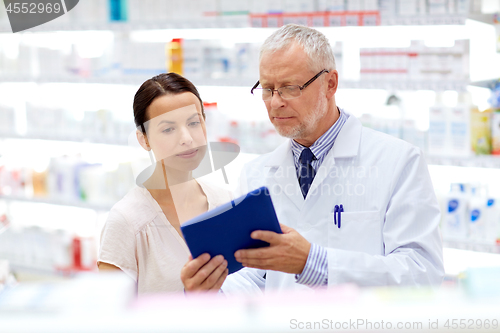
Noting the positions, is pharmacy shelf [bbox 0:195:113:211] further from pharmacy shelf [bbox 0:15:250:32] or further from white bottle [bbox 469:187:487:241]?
white bottle [bbox 469:187:487:241]

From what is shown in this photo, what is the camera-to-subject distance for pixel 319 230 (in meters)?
1.52

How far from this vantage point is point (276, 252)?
3.56 feet

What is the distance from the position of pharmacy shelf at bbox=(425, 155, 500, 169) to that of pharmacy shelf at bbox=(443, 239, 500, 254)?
0.40m

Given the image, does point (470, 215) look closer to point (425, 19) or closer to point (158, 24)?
point (425, 19)

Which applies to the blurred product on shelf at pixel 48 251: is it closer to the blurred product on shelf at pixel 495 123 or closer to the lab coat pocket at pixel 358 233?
the lab coat pocket at pixel 358 233

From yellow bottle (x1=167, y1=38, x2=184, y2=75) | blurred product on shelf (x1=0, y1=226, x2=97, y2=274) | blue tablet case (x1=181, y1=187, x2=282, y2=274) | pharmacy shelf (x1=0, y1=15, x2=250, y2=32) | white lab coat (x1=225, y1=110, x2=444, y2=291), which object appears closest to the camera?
blue tablet case (x1=181, y1=187, x2=282, y2=274)

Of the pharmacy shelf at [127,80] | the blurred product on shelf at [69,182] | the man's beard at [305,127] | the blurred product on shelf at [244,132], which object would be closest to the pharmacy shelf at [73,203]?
the blurred product on shelf at [69,182]

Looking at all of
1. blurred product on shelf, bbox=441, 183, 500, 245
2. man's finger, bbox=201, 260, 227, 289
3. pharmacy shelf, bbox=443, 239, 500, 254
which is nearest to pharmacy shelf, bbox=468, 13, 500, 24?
blurred product on shelf, bbox=441, 183, 500, 245

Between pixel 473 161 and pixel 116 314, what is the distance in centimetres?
239

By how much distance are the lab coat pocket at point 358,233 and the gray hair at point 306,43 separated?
1.65 feet

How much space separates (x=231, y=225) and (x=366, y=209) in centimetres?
60

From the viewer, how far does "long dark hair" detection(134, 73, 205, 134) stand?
1379 millimetres

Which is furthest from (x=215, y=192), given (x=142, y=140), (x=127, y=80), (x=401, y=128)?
(x=127, y=80)

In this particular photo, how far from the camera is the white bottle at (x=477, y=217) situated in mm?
2438
